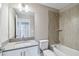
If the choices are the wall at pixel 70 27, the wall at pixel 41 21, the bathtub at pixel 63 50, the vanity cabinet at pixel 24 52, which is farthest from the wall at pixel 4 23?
the wall at pixel 70 27

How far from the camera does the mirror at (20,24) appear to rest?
1.53 metres

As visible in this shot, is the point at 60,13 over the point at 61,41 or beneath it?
over

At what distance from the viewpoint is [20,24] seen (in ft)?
5.13

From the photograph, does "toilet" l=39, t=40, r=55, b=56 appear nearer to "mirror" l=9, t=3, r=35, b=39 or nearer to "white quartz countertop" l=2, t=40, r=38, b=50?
"white quartz countertop" l=2, t=40, r=38, b=50

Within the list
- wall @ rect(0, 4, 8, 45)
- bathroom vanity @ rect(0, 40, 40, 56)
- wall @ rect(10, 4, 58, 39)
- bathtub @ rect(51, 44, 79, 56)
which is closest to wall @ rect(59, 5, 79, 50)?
bathtub @ rect(51, 44, 79, 56)

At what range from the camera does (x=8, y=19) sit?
1524 millimetres

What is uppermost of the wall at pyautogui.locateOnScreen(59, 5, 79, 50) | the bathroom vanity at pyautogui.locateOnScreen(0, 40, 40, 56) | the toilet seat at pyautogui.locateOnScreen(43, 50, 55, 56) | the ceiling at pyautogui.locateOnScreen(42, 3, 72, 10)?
the ceiling at pyautogui.locateOnScreen(42, 3, 72, 10)

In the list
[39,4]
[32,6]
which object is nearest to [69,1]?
[39,4]

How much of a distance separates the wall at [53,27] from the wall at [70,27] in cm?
8

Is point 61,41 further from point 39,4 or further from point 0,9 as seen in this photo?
point 0,9

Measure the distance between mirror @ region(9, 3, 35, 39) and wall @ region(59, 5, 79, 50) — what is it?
0.60 m

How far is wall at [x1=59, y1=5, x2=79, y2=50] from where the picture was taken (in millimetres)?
1544

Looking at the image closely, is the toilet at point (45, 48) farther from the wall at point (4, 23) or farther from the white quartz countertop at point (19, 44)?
the wall at point (4, 23)

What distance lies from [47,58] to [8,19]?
1.02 m
